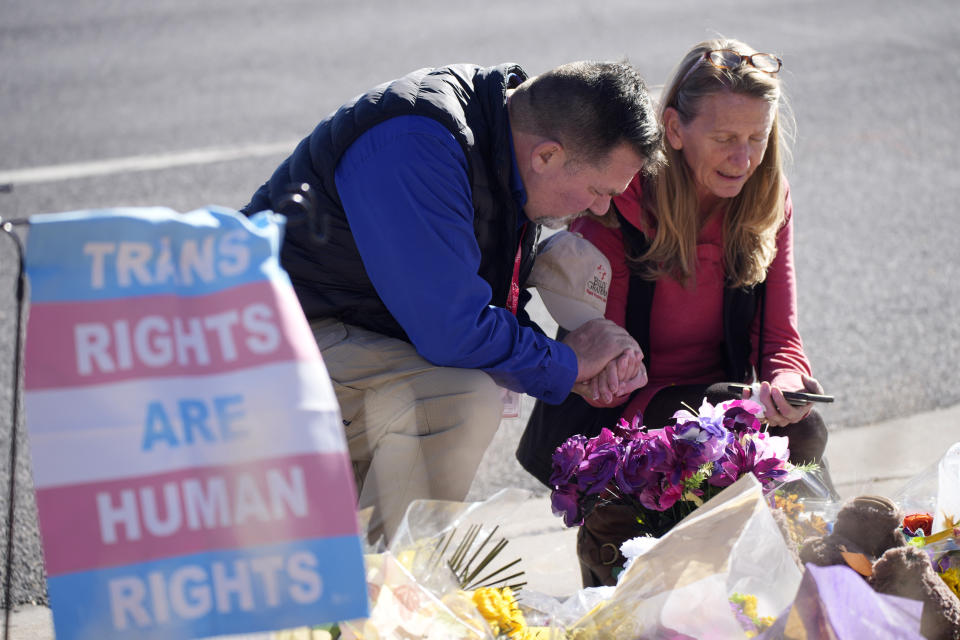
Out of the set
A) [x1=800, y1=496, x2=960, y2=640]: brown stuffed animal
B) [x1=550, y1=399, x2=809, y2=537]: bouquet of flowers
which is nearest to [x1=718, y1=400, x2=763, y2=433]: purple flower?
[x1=550, y1=399, x2=809, y2=537]: bouquet of flowers

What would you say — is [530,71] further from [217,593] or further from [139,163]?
[217,593]

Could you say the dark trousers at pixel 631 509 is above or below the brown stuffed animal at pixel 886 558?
below

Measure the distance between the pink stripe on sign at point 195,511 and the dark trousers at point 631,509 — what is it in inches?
39.6

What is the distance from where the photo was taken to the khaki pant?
2.58 meters

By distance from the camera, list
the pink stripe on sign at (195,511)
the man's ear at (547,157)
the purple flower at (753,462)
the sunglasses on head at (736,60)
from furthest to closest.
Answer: the sunglasses on head at (736,60) → the man's ear at (547,157) → the purple flower at (753,462) → the pink stripe on sign at (195,511)

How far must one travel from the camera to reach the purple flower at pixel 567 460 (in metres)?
2.27

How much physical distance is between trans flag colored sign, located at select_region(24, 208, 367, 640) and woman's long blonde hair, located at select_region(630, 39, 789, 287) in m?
1.63

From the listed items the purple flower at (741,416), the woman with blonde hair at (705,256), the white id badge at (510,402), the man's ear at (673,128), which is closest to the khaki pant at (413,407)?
the white id badge at (510,402)

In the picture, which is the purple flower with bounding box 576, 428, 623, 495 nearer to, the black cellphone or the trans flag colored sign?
the black cellphone

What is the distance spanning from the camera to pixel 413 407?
260 centimetres

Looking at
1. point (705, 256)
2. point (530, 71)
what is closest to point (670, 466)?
point (705, 256)

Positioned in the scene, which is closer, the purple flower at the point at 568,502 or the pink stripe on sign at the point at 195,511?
the pink stripe on sign at the point at 195,511

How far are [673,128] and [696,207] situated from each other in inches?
9.3

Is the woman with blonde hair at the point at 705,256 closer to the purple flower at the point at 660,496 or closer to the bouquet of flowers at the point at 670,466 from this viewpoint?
the bouquet of flowers at the point at 670,466
